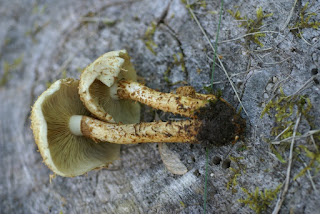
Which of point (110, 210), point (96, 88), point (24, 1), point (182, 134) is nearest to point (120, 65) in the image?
point (96, 88)

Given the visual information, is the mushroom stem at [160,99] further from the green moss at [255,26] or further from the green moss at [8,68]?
the green moss at [8,68]

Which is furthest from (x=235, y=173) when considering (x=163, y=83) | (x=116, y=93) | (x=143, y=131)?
(x=116, y=93)

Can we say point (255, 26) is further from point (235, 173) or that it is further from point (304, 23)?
point (235, 173)

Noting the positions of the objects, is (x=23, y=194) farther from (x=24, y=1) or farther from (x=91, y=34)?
(x=24, y=1)

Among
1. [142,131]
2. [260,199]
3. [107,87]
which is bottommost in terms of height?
[260,199]

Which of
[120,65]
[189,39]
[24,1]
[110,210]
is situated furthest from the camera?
[24,1]

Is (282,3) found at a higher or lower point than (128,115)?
A: higher
